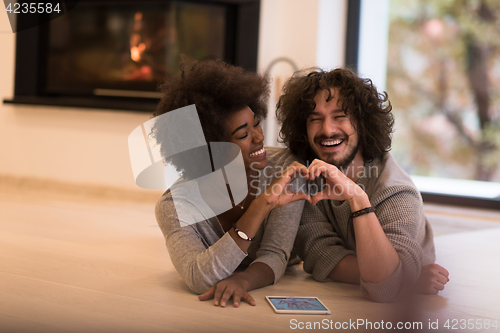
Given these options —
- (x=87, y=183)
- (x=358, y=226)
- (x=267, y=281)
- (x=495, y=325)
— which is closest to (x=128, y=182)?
(x=87, y=183)

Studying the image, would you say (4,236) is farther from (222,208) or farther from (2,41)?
(2,41)

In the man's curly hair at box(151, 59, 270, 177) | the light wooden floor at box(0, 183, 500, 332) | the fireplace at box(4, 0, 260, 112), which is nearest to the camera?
the light wooden floor at box(0, 183, 500, 332)

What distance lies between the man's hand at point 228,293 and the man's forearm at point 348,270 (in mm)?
354

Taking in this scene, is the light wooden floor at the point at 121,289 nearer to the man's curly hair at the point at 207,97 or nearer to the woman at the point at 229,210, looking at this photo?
the woman at the point at 229,210

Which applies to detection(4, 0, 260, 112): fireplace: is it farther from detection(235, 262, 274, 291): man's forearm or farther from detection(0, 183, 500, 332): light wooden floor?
detection(235, 262, 274, 291): man's forearm

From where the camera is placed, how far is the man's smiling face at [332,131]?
1579mm

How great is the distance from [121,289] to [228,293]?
0.37 m

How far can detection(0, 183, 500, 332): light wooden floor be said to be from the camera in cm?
123

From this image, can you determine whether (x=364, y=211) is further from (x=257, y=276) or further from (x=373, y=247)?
(x=257, y=276)

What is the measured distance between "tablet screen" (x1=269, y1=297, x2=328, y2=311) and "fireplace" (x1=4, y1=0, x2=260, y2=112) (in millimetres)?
2139

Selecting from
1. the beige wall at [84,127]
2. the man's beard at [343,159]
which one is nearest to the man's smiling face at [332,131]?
the man's beard at [343,159]

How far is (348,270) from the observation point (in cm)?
158

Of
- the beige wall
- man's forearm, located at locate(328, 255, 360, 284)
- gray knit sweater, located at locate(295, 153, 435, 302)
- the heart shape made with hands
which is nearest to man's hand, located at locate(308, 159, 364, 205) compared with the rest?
the heart shape made with hands

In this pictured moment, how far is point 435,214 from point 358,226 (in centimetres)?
197
